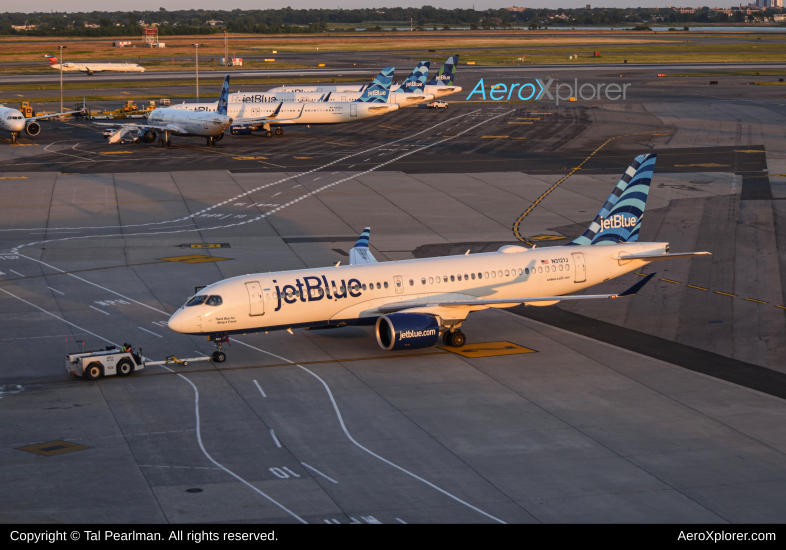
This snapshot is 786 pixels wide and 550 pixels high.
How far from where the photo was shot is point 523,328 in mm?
43750

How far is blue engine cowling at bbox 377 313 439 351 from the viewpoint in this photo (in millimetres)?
37906

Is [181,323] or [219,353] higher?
[181,323]

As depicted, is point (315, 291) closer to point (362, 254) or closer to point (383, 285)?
point (383, 285)

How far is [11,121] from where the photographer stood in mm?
103312

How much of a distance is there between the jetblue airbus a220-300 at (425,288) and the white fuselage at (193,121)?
214 feet

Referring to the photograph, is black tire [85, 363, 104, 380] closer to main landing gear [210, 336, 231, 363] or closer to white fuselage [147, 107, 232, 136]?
main landing gear [210, 336, 231, 363]

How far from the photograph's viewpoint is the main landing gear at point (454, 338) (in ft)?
132

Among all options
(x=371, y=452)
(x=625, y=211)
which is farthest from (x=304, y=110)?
(x=371, y=452)

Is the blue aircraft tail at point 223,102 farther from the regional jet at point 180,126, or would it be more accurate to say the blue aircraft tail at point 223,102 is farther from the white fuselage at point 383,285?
the white fuselage at point 383,285

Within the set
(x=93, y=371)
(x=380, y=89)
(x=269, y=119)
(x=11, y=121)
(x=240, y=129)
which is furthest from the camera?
(x=380, y=89)

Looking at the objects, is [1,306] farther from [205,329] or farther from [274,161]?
[274,161]

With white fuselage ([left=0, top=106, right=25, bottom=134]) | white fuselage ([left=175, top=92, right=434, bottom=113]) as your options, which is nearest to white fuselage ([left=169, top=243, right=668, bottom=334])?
white fuselage ([left=0, top=106, right=25, bottom=134])

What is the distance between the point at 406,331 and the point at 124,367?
39.4 feet
